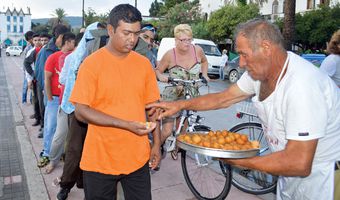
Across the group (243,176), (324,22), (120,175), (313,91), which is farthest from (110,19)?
(324,22)

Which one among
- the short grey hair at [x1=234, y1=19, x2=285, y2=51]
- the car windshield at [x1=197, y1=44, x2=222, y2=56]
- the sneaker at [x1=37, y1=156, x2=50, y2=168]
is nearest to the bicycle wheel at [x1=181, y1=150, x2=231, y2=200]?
the sneaker at [x1=37, y1=156, x2=50, y2=168]

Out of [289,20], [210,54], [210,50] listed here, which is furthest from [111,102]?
[210,50]

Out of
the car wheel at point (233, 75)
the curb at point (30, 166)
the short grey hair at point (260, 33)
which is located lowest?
the curb at point (30, 166)

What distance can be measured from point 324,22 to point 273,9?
1056 cm

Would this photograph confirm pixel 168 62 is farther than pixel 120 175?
Yes

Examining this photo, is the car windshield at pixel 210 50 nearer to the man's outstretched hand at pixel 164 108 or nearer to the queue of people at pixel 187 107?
the queue of people at pixel 187 107

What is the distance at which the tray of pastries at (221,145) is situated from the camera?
6.69 feet

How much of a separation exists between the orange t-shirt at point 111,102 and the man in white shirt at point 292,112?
75 centimetres

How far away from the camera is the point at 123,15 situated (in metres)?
2.36

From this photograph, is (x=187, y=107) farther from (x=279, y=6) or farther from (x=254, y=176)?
(x=279, y=6)

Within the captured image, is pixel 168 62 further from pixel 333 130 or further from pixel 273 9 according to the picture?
pixel 273 9

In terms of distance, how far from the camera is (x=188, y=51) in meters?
5.15

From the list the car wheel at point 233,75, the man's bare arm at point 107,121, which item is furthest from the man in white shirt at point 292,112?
the car wheel at point 233,75

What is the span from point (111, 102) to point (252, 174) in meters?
2.52
